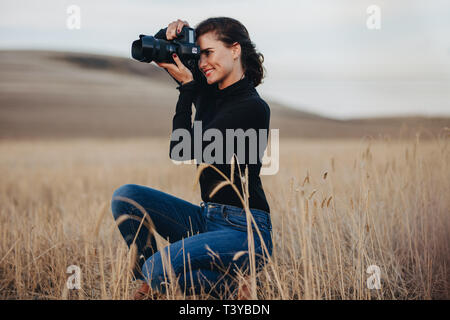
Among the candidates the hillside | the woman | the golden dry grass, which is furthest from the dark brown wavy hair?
the hillside

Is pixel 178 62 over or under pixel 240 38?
under

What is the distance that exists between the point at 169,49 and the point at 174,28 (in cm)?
12

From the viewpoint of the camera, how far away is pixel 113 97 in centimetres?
3356

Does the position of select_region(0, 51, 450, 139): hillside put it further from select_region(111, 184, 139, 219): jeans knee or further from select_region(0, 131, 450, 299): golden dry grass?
select_region(111, 184, 139, 219): jeans knee

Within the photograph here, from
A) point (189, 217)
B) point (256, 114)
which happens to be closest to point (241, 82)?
point (256, 114)

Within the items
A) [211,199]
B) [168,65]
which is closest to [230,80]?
[168,65]

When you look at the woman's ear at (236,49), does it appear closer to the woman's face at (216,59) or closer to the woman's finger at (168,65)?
the woman's face at (216,59)

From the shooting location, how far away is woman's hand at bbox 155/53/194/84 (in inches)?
80.8

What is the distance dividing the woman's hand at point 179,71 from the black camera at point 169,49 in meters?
0.02

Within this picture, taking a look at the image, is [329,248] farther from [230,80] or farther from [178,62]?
[178,62]

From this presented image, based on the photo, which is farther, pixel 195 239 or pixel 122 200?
pixel 122 200

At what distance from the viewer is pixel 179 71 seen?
6.75ft

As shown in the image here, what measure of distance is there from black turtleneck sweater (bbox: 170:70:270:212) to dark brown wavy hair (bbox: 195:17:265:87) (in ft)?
0.38
